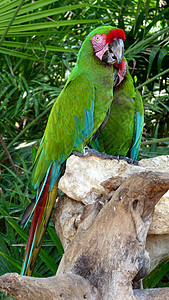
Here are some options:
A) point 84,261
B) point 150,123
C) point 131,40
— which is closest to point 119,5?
point 131,40

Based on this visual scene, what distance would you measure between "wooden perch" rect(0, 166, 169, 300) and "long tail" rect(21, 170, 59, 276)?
224 millimetres

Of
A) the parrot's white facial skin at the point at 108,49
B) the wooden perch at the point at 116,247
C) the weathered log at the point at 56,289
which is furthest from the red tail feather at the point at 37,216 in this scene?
the parrot's white facial skin at the point at 108,49

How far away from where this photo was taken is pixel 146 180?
0.94 metres

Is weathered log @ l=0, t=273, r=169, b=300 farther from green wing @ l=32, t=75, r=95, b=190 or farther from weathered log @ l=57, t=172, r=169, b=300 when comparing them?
green wing @ l=32, t=75, r=95, b=190

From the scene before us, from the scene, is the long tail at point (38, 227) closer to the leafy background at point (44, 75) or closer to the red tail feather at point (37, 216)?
the red tail feather at point (37, 216)

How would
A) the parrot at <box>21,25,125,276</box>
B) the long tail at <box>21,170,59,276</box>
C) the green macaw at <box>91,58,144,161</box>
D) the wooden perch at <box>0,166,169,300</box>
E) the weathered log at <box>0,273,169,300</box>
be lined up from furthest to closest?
the green macaw at <box>91,58,144,161</box>, the parrot at <box>21,25,125,276</box>, the long tail at <box>21,170,59,276</box>, the wooden perch at <box>0,166,169,300</box>, the weathered log at <box>0,273,169,300</box>

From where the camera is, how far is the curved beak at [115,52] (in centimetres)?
136

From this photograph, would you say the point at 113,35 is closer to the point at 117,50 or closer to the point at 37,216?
the point at 117,50

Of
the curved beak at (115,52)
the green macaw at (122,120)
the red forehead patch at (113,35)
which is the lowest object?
the green macaw at (122,120)

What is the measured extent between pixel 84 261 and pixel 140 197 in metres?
0.22

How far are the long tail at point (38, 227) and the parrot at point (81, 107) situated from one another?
0.08 ft

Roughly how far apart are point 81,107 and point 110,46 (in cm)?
25

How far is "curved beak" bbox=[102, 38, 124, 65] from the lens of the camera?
1.36 meters

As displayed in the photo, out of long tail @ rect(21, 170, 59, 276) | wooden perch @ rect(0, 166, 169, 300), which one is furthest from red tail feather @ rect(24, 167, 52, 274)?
wooden perch @ rect(0, 166, 169, 300)
